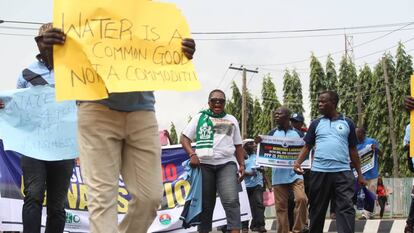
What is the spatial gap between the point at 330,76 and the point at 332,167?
150ft

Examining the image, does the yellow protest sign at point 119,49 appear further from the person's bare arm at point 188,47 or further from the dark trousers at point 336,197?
the dark trousers at point 336,197

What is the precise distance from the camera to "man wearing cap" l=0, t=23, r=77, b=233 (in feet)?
21.6

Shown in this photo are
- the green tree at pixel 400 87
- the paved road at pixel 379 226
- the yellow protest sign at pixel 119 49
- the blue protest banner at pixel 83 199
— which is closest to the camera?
the yellow protest sign at pixel 119 49

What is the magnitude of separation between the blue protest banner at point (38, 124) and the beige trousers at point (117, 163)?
1.59 m

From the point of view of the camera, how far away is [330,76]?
177 feet

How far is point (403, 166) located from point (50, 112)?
3919 cm

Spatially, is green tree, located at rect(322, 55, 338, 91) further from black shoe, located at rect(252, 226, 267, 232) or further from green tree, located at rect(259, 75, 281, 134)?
black shoe, located at rect(252, 226, 267, 232)

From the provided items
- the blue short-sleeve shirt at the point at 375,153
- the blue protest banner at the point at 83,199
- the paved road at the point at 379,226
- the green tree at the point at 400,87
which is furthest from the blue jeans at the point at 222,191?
the green tree at the point at 400,87

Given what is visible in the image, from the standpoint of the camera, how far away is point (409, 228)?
11.3m

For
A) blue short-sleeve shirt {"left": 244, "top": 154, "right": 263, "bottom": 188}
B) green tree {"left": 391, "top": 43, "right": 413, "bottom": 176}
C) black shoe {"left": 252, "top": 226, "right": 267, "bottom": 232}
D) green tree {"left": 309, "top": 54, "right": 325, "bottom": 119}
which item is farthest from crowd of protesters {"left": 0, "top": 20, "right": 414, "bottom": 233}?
green tree {"left": 309, "top": 54, "right": 325, "bottom": 119}

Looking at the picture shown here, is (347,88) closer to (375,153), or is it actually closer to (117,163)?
(375,153)

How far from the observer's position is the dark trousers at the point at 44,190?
6578mm

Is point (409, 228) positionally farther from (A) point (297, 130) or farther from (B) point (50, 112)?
(B) point (50, 112)

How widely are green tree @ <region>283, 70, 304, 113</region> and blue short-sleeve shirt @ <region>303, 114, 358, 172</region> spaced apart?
4793 cm
